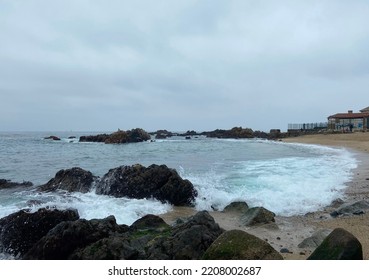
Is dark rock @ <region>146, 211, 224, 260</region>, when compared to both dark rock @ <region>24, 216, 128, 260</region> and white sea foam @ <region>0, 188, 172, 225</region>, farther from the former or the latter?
white sea foam @ <region>0, 188, 172, 225</region>

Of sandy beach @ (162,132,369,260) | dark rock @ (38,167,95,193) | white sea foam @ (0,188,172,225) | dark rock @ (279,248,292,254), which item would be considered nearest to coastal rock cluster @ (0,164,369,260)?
sandy beach @ (162,132,369,260)

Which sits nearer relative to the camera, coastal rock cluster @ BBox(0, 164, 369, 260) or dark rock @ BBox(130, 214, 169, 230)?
coastal rock cluster @ BBox(0, 164, 369, 260)

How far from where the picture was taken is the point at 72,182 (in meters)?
14.1

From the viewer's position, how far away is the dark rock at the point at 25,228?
7492 millimetres

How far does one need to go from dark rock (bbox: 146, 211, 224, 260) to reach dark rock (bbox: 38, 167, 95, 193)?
849 centimetres

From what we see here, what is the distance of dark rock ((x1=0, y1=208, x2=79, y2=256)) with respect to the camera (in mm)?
7492

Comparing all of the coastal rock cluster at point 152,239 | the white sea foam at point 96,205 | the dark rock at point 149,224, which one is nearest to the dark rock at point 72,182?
the white sea foam at point 96,205

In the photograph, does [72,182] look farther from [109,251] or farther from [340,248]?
[340,248]

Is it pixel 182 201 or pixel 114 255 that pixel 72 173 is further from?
pixel 114 255

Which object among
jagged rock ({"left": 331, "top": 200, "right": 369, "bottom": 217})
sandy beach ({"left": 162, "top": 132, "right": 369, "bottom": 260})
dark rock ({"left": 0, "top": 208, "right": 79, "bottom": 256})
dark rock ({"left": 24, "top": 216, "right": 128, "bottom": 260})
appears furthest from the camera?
jagged rock ({"left": 331, "top": 200, "right": 369, "bottom": 217})

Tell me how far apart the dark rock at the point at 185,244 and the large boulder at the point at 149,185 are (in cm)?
582

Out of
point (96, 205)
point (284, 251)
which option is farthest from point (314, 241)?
point (96, 205)

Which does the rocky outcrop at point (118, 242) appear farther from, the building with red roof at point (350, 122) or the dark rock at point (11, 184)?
the building with red roof at point (350, 122)
